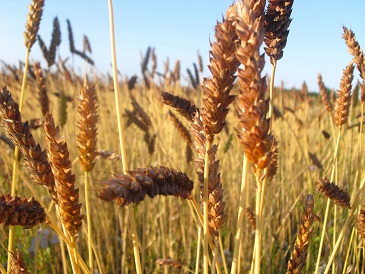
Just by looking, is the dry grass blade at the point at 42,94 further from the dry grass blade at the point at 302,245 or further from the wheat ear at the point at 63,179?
the dry grass blade at the point at 302,245

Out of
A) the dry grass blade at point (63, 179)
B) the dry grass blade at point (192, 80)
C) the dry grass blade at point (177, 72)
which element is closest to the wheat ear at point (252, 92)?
the dry grass blade at point (63, 179)

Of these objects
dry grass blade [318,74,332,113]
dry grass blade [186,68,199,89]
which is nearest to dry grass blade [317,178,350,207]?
dry grass blade [318,74,332,113]

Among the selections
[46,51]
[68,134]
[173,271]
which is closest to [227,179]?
[173,271]

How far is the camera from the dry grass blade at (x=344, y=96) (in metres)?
1.23

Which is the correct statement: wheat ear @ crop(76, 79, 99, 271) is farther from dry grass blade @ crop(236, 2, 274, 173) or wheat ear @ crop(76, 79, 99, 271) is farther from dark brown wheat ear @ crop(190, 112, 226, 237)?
dry grass blade @ crop(236, 2, 274, 173)

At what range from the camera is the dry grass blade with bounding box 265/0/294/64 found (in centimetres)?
74

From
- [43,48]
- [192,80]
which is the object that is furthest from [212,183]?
[192,80]

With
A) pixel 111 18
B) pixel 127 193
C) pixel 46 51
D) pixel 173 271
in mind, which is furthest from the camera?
pixel 46 51

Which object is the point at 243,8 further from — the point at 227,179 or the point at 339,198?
the point at 227,179

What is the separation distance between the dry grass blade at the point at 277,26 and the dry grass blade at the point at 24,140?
0.52 m

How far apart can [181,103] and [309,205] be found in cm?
44

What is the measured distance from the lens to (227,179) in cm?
277

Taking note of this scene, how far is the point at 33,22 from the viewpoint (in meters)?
1.27

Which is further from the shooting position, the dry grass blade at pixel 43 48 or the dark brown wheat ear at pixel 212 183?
the dry grass blade at pixel 43 48
